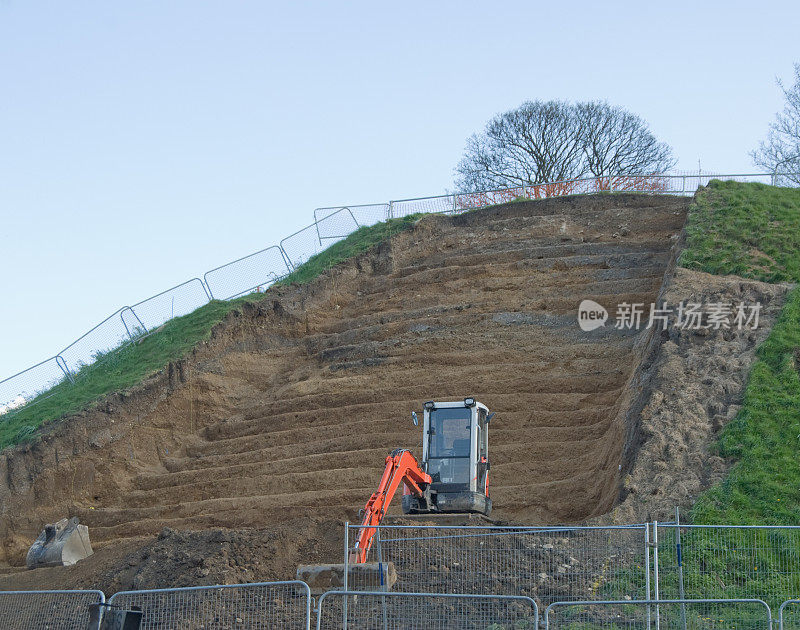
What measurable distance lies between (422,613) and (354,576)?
2.00 metres

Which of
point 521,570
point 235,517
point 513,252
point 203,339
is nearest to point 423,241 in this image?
point 513,252

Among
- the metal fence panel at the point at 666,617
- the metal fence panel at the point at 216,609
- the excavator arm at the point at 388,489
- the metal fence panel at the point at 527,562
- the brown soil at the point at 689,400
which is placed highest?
the brown soil at the point at 689,400

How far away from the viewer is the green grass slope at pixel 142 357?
24.2 m

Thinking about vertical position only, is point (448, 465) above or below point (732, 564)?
above

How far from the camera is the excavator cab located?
1550 centimetres

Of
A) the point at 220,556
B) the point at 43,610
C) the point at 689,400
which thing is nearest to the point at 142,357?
the point at 220,556

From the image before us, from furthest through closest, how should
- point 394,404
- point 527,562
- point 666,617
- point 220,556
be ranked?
point 394,404 < point 220,556 < point 527,562 < point 666,617

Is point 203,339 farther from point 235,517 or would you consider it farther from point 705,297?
point 705,297

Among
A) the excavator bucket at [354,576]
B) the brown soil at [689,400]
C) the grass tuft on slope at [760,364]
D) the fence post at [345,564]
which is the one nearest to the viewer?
the fence post at [345,564]

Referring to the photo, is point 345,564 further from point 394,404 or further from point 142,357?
point 142,357

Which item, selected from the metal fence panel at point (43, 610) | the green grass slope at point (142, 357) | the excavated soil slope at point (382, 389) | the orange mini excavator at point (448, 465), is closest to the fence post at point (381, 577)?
the orange mini excavator at point (448, 465)

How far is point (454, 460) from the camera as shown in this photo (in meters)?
15.9

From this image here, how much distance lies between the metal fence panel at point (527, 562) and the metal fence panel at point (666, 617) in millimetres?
1272

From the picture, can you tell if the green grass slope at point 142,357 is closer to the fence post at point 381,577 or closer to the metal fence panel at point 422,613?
the fence post at point 381,577
